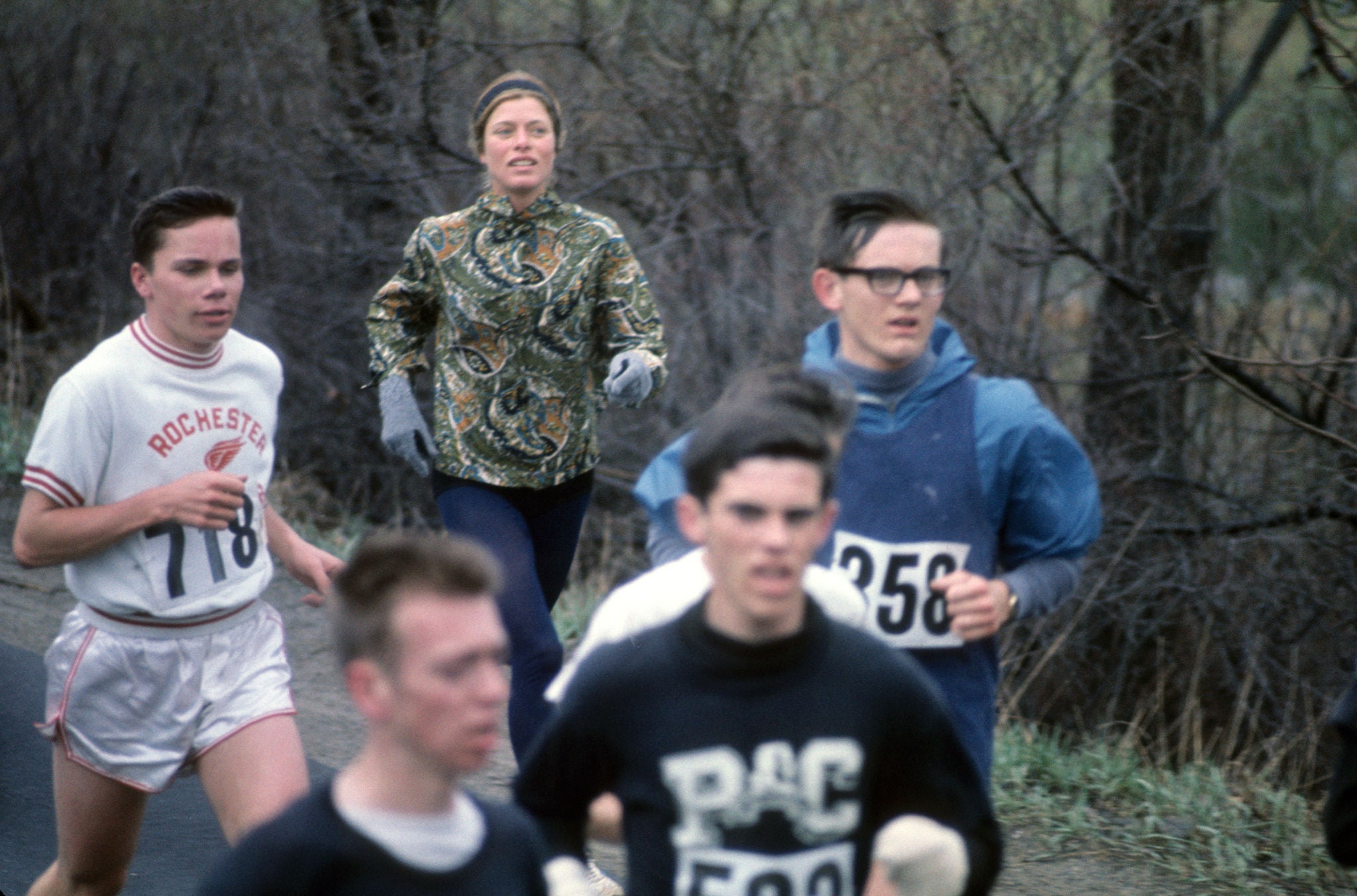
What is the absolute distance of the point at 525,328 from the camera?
4270mm

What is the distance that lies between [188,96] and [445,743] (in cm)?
1180

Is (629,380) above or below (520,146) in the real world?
below

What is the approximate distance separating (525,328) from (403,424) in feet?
1.50

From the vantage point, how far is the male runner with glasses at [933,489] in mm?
2885

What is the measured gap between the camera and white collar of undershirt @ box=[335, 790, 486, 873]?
172 cm

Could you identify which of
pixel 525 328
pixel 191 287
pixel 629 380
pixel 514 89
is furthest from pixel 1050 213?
pixel 191 287

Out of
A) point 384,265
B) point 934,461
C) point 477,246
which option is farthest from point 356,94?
point 934,461

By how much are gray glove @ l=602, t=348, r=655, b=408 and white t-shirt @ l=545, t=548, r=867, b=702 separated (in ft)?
5.04

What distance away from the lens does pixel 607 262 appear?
434 centimetres

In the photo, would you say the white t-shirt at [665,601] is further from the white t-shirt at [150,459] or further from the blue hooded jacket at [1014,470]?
the white t-shirt at [150,459]

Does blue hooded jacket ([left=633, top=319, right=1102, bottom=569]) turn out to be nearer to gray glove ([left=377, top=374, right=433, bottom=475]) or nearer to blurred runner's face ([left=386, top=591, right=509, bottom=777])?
blurred runner's face ([left=386, top=591, right=509, bottom=777])

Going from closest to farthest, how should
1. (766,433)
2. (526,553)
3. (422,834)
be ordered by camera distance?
(422,834), (766,433), (526,553)

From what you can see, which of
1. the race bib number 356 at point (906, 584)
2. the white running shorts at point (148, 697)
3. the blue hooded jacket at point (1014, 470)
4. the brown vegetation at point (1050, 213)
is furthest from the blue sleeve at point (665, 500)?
the brown vegetation at point (1050, 213)

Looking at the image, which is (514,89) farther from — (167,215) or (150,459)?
(150,459)
